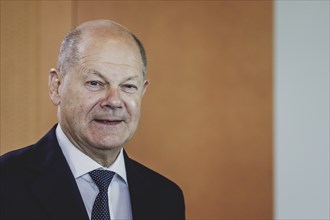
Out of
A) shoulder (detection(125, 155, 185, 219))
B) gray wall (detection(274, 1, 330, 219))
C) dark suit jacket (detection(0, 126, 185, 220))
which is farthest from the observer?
gray wall (detection(274, 1, 330, 219))

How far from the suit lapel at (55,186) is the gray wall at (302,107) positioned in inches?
29.1

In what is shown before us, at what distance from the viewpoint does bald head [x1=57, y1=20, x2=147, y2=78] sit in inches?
44.1

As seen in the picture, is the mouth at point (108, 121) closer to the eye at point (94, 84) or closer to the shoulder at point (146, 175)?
the eye at point (94, 84)

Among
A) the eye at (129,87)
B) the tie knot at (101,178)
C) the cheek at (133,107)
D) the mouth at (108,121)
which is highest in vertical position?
the eye at (129,87)

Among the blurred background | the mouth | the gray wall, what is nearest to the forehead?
the mouth

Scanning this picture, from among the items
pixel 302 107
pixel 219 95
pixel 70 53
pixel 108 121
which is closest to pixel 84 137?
pixel 108 121

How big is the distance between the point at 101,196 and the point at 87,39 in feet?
1.08

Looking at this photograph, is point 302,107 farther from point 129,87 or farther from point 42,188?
point 42,188

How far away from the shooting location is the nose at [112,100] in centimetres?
110

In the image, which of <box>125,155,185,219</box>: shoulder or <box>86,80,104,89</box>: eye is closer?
<box>86,80,104,89</box>: eye

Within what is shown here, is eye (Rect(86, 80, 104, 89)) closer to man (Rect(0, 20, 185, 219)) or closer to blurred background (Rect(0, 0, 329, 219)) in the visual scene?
man (Rect(0, 20, 185, 219))

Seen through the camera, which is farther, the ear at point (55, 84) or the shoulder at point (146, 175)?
the shoulder at point (146, 175)

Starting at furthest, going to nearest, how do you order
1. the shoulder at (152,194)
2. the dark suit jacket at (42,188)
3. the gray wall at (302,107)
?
1. the gray wall at (302,107)
2. the shoulder at (152,194)
3. the dark suit jacket at (42,188)

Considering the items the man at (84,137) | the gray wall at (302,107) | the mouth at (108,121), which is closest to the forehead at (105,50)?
the man at (84,137)
